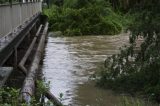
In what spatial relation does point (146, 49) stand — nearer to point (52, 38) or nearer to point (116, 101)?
point (116, 101)

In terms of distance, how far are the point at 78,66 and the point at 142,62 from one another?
563cm

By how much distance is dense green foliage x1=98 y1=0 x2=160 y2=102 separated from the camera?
12.6 m

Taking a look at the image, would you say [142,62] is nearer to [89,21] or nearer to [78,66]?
[78,66]

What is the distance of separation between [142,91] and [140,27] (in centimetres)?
171

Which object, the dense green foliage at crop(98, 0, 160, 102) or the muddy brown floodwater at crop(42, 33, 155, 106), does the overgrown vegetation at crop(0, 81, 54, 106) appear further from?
the dense green foliage at crop(98, 0, 160, 102)

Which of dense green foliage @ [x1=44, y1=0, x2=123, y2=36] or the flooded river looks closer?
the flooded river

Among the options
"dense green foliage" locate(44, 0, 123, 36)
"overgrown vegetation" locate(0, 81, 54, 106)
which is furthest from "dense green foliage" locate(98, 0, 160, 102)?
"dense green foliage" locate(44, 0, 123, 36)

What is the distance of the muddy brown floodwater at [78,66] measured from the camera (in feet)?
41.2

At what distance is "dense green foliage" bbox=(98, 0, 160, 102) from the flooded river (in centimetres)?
55

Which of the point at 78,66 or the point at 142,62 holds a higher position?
the point at 142,62

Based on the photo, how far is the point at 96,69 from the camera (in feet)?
57.8

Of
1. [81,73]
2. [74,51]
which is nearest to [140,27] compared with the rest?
[81,73]

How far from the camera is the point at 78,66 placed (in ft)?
61.0

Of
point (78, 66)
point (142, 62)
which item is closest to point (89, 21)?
point (78, 66)
